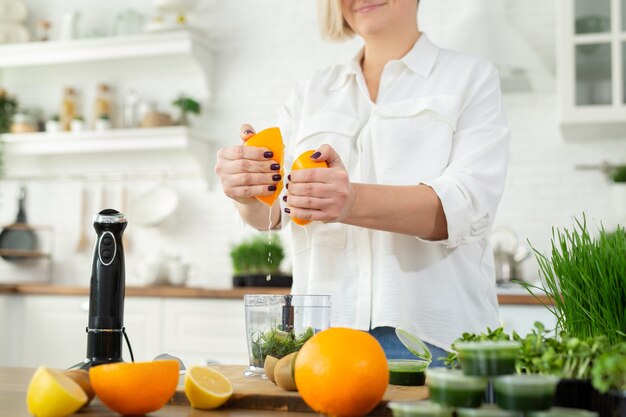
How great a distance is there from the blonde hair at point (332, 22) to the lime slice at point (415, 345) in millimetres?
794

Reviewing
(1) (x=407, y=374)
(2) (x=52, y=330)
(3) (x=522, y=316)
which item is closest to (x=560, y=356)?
(1) (x=407, y=374)

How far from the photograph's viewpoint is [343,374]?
0.84 meters

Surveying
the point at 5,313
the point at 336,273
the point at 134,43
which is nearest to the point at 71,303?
the point at 5,313

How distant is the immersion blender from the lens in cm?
112

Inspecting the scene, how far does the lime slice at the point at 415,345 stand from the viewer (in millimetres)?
1183

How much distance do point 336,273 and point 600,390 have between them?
34.3 inches

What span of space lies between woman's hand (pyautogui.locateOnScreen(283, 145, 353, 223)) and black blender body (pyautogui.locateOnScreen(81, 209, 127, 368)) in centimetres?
29

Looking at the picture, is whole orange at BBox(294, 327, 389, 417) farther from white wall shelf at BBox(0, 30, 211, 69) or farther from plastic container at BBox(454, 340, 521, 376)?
white wall shelf at BBox(0, 30, 211, 69)

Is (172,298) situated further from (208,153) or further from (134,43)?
(134,43)

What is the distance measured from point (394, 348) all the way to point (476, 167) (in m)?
0.38

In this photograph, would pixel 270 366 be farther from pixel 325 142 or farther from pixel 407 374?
pixel 325 142

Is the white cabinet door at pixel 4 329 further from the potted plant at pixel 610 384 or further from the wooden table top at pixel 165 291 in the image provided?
the potted plant at pixel 610 384

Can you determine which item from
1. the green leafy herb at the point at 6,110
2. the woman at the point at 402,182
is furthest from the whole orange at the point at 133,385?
the green leafy herb at the point at 6,110

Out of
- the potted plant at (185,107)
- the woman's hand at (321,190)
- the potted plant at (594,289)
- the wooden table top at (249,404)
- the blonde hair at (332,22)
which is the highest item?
the potted plant at (185,107)
